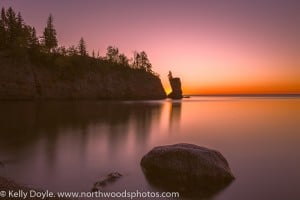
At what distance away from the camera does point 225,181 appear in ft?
34.2

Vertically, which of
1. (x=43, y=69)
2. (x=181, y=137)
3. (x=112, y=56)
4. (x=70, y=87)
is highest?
(x=112, y=56)

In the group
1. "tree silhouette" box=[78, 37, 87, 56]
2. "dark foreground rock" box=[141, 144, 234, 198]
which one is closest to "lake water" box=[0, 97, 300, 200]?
"dark foreground rock" box=[141, 144, 234, 198]

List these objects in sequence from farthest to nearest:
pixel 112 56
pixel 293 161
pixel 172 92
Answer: pixel 172 92, pixel 112 56, pixel 293 161

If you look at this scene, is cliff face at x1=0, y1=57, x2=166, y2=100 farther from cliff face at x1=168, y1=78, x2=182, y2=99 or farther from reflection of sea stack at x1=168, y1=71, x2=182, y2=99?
reflection of sea stack at x1=168, y1=71, x2=182, y2=99

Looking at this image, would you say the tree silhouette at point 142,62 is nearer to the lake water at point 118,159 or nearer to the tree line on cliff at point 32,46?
the tree line on cliff at point 32,46

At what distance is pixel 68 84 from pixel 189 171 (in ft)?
247

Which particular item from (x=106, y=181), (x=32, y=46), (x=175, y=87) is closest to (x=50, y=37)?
(x=32, y=46)

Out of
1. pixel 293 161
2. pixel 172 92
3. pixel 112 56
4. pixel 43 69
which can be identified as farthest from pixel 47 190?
pixel 172 92

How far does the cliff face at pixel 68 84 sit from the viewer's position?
216ft

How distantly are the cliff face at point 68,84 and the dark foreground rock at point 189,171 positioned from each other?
211 ft

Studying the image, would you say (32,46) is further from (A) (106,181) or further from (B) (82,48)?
(A) (106,181)

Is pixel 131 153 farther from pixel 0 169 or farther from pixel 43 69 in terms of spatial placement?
pixel 43 69

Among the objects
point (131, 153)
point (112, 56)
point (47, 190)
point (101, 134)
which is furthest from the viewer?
point (112, 56)

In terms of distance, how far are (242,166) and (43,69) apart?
240 ft
